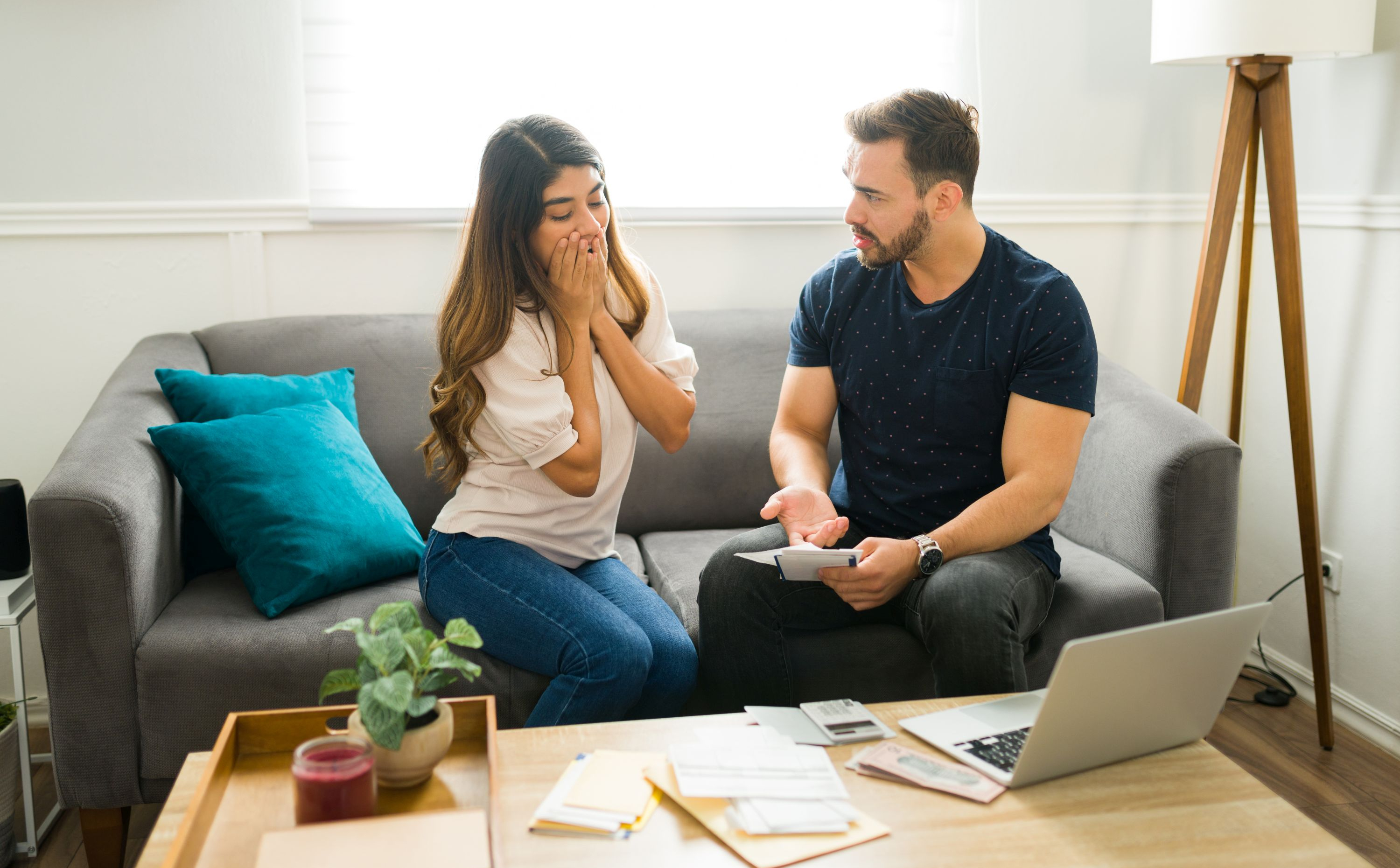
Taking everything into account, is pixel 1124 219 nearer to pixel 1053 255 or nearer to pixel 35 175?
pixel 1053 255

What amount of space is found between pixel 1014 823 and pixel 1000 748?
5.3 inches

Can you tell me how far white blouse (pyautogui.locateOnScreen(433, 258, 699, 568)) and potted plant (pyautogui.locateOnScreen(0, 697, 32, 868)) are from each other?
78cm

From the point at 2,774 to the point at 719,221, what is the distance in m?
1.81

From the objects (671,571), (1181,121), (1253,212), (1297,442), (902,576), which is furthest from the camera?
(1181,121)

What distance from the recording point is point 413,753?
1.08m

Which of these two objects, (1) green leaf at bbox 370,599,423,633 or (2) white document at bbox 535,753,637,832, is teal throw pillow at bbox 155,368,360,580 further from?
(2) white document at bbox 535,753,637,832

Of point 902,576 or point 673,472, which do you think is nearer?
point 902,576

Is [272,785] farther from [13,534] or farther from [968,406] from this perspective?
[968,406]

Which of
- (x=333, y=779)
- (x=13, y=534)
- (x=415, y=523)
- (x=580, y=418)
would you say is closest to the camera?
(x=333, y=779)

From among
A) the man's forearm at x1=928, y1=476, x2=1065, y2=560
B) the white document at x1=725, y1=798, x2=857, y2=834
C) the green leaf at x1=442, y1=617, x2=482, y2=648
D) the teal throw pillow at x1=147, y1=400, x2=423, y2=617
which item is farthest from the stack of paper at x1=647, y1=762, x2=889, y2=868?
the teal throw pillow at x1=147, y1=400, x2=423, y2=617

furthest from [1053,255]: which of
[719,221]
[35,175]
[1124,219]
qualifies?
[35,175]

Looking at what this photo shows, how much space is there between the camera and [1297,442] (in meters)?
2.23

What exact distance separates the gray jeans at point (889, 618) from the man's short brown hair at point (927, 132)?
24.9 inches

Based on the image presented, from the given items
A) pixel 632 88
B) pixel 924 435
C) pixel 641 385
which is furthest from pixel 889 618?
pixel 632 88
